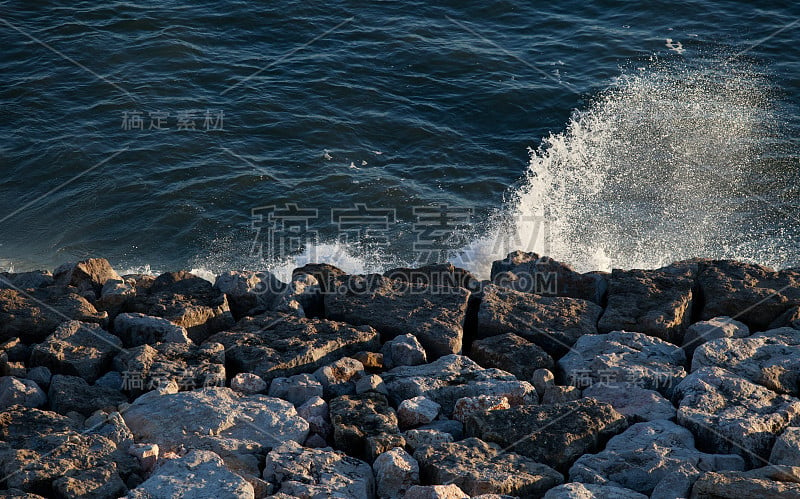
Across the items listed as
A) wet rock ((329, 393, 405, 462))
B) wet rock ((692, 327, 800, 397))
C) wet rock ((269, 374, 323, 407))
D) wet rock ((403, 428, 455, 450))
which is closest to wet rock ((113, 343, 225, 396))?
wet rock ((269, 374, 323, 407))

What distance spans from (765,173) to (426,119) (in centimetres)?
467

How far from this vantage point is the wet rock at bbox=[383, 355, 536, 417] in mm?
5688

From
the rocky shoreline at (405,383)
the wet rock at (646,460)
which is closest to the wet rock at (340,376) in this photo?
the rocky shoreline at (405,383)

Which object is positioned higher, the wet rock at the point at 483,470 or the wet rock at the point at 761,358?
the wet rock at the point at 761,358

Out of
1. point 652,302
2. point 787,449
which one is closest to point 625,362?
point 652,302

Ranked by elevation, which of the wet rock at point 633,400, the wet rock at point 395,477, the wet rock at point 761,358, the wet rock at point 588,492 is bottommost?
the wet rock at point 395,477

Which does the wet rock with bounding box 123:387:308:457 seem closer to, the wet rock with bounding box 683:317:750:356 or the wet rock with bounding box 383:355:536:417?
the wet rock with bounding box 383:355:536:417

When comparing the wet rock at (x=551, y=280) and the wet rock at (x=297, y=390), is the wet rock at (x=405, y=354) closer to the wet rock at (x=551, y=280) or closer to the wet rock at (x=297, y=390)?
the wet rock at (x=297, y=390)

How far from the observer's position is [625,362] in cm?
605

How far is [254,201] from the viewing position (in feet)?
36.4

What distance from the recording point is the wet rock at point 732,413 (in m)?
5.12

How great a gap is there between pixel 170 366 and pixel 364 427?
59.3 inches

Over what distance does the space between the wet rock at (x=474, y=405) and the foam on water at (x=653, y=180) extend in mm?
4430

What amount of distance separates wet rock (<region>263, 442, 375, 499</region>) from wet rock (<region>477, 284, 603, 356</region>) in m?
2.01
